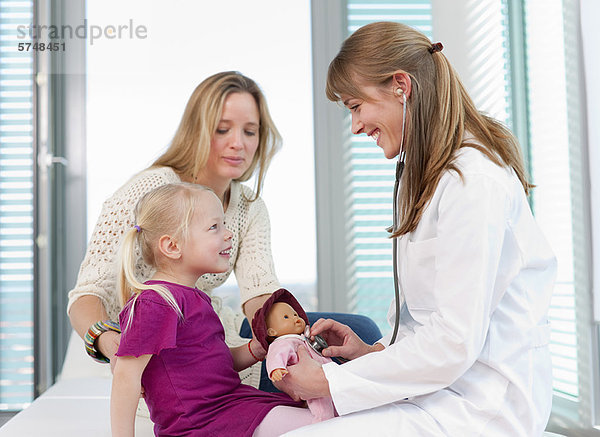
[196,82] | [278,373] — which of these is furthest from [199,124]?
[196,82]

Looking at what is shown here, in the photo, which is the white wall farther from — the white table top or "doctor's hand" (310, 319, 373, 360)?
"doctor's hand" (310, 319, 373, 360)

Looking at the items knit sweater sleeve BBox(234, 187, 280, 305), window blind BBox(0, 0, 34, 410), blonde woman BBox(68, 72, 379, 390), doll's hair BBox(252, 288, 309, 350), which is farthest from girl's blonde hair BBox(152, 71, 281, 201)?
window blind BBox(0, 0, 34, 410)

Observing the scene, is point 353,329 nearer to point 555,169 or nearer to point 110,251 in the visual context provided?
point 110,251

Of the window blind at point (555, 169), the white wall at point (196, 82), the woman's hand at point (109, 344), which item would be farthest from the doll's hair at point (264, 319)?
the white wall at point (196, 82)

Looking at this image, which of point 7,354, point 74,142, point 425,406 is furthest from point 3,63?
point 425,406

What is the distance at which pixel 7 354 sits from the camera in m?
2.94

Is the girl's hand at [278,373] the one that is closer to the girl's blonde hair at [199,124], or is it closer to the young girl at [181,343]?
the young girl at [181,343]

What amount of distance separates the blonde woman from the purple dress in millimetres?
398

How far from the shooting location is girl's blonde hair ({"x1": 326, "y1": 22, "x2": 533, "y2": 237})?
3.87 ft

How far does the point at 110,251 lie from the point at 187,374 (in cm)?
51

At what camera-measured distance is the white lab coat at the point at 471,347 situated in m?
1.04

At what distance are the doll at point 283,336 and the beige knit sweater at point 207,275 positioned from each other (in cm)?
45

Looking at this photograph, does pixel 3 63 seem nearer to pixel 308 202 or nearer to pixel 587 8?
pixel 308 202

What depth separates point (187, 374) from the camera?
1319 mm
